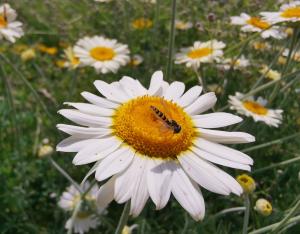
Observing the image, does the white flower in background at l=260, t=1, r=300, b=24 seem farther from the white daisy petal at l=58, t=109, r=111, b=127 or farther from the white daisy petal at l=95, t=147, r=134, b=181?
the white daisy petal at l=95, t=147, r=134, b=181

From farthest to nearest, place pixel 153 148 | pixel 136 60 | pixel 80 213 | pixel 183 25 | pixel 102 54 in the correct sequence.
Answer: pixel 183 25 < pixel 136 60 < pixel 102 54 < pixel 80 213 < pixel 153 148

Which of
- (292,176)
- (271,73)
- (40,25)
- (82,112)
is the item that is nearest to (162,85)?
(82,112)

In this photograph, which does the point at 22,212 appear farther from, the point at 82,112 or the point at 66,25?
the point at 66,25

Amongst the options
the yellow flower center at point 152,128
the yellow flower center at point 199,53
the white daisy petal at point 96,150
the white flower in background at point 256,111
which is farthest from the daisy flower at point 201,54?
the white daisy petal at point 96,150

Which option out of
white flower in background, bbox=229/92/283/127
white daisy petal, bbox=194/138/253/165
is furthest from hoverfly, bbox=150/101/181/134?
white flower in background, bbox=229/92/283/127

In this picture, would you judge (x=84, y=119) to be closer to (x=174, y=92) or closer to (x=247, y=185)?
(x=174, y=92)

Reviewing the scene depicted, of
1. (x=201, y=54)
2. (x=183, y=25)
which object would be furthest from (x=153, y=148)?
(x=183, y=25)
